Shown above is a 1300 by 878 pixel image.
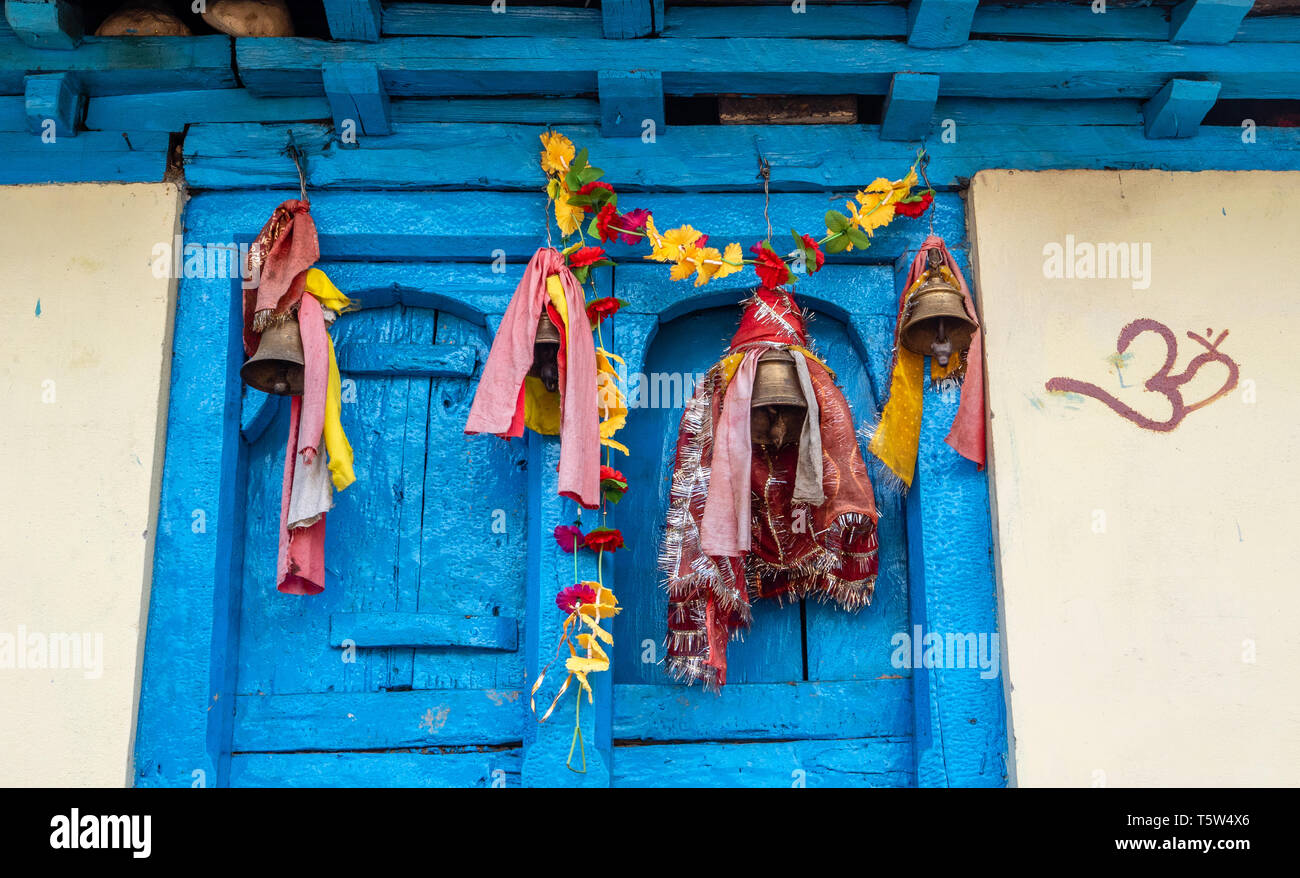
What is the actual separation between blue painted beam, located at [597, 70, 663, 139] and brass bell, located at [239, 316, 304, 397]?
1251mm

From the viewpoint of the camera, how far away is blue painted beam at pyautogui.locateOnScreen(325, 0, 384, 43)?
154 inches

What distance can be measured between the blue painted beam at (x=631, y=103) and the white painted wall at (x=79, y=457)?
4.79ft

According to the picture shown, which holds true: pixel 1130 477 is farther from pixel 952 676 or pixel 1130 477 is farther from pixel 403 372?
pixel 403 372

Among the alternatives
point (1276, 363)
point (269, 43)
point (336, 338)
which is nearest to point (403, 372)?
point (336, 338)

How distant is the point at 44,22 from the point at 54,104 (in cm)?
25

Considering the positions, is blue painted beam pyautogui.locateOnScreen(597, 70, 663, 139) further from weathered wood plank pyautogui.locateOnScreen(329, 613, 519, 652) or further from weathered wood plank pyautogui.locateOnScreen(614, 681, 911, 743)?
weathered wood plank pyautogui.locateOnScreen(614, 681, 911, 743)

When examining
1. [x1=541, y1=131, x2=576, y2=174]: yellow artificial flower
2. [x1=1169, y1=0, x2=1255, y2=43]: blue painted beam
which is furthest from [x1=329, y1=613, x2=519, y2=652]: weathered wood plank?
[x1=1169, y1=0, x2=1255, y2=43]: blue painted beam

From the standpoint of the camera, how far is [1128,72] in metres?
4.04

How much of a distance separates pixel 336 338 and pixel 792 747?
2032 millimetres

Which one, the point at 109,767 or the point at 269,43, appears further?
the point at 269,43

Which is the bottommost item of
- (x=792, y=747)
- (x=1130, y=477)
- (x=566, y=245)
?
(x=792, y=747)

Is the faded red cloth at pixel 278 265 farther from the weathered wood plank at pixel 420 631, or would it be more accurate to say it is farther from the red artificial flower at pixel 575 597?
the red artificial flower at pixel 575 597

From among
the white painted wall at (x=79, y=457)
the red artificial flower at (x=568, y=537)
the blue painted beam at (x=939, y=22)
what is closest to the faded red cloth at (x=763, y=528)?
the red artificial flower at (x=568, y=537)

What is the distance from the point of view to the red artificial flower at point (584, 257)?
3.89m
